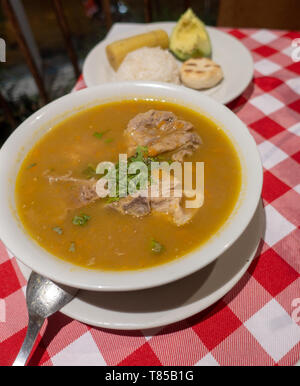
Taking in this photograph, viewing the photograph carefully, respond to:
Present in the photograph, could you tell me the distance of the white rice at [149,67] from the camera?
7.52 feet

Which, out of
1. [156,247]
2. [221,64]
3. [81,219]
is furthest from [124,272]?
[221,64]

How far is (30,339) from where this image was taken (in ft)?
3.73

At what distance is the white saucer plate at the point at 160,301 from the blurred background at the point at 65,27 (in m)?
2.61

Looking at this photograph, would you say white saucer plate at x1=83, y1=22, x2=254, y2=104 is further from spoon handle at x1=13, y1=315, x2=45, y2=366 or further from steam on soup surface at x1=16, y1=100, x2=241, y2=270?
spoon handle at x1=13, y1=315, x2=45, y2=366

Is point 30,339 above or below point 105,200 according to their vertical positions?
below

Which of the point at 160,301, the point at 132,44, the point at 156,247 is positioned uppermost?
the point at 132,44

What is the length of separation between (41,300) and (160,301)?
424mm

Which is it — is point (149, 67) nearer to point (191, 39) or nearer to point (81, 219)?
point (191, 39)

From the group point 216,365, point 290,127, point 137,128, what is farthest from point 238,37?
point 216,365

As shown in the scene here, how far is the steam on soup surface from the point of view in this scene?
4.00 feet

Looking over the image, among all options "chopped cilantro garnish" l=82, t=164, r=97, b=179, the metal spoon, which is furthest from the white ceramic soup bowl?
"chopped cilantro garnish" l=82, t=164, r=97, b=179

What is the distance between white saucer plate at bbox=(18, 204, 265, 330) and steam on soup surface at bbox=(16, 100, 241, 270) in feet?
0.40

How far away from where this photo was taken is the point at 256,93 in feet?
7.16
